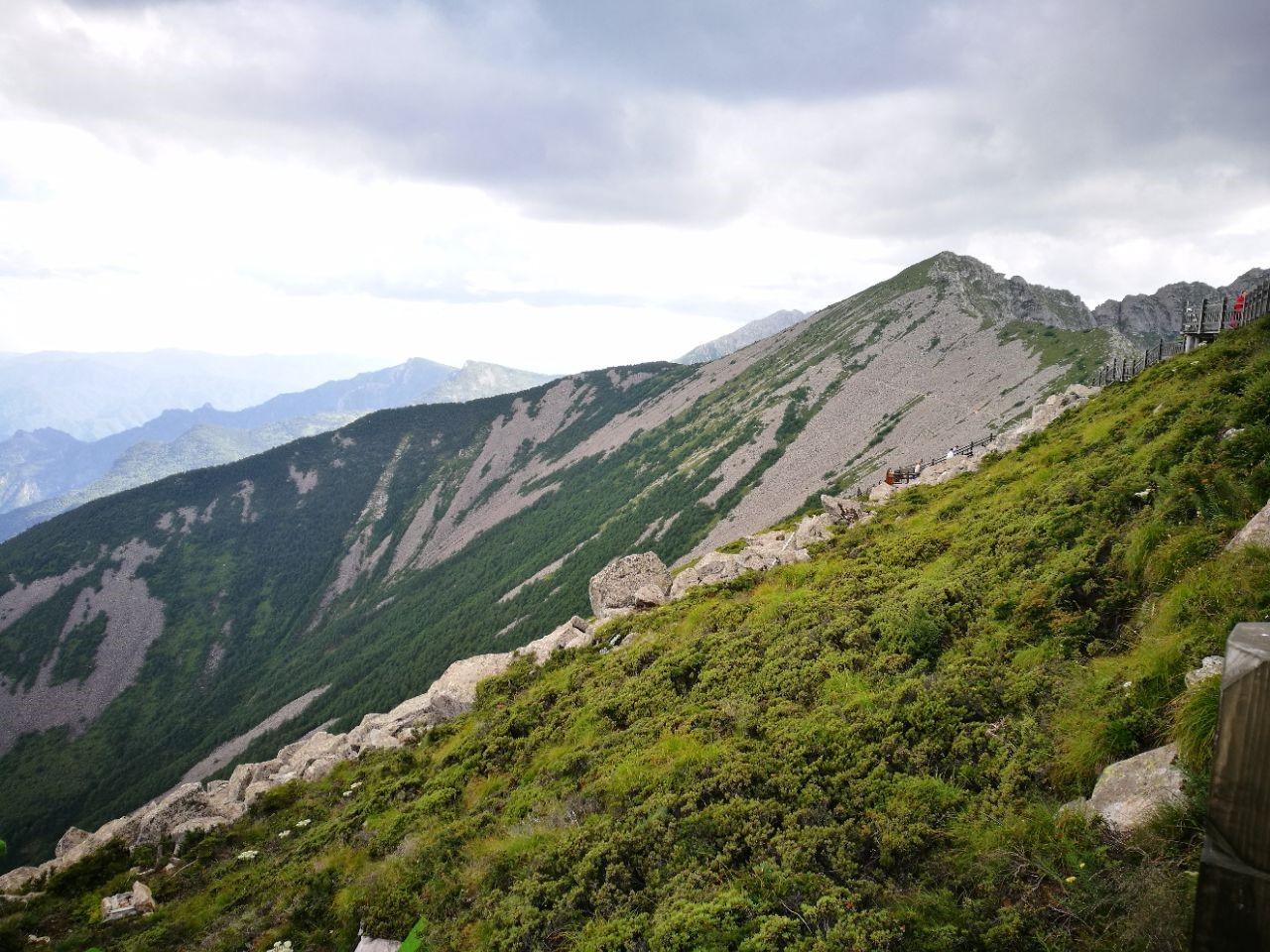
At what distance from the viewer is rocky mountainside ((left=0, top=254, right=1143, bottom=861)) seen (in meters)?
107

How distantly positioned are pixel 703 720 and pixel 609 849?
4210mm

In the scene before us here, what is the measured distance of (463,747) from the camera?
19469 mm

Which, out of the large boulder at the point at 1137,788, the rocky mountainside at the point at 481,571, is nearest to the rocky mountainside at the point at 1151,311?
the rocky mountainside at the point at 481,571

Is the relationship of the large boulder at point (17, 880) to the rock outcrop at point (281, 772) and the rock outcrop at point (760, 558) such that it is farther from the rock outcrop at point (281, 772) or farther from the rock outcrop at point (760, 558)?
the rock outcrop at point (760, 558)

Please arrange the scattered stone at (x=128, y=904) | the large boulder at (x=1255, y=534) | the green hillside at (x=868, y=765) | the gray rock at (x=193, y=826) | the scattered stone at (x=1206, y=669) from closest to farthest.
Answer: the scattered stone at (x=1206, y=669) → the green hillside at (x=868, y=765) → the large boulder at (x=1255, y=534) → the scattered stone at (x=128, y=904) → the gray rock at (x=193, y=826)

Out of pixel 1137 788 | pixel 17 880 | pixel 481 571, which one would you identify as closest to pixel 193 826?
pixel 17 880

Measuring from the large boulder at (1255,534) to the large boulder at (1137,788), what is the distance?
12.9 ft

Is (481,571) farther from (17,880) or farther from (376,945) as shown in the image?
(376,945)

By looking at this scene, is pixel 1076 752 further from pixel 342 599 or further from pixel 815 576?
pixel 342 599

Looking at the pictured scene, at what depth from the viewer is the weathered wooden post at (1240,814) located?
118 inches

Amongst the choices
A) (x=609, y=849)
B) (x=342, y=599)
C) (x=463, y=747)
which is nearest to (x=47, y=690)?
(x=342, y=599)

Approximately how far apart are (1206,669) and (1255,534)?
2920 millimetres

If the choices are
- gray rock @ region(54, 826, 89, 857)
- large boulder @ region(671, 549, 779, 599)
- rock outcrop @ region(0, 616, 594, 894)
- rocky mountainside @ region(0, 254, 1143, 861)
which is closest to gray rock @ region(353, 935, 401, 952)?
rock outcrop @ region(0, 616, 594, 894)

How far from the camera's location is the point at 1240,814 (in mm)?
3084
